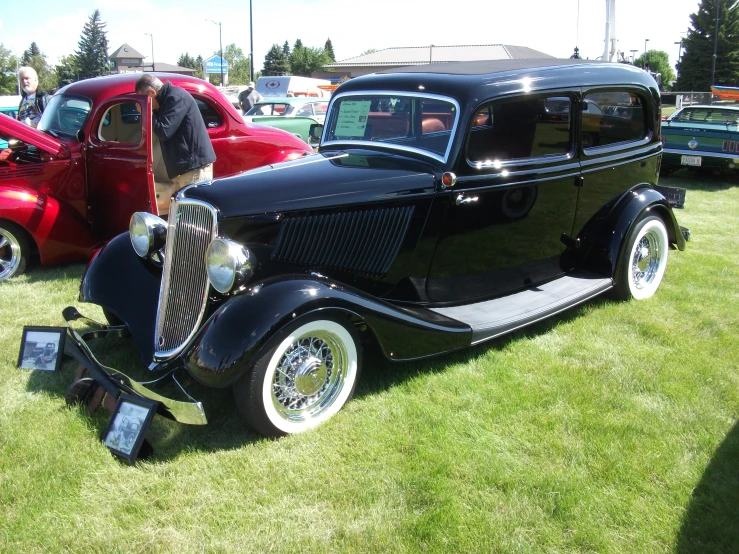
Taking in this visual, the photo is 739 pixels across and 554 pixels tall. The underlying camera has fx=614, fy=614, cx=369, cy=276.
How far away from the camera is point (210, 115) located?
6812 mm

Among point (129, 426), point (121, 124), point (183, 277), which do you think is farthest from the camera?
point (121, 124)

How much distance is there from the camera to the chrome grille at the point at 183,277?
11.0ft

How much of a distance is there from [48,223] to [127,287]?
8.14ft

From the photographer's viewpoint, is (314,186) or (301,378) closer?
(301,378)

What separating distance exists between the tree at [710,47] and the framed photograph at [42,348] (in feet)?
180

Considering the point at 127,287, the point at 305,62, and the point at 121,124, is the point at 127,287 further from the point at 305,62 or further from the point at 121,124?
the point at 305,62

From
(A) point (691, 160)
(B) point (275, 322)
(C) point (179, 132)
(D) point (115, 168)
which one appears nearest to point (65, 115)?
(D) point (115, 168)

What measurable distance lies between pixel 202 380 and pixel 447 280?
1.82 meters

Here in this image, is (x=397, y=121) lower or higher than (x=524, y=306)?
higher

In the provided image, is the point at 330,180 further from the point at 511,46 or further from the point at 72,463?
the point at 511,46

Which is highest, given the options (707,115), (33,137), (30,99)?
(707,115)

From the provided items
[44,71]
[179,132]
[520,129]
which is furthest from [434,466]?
[44,71]

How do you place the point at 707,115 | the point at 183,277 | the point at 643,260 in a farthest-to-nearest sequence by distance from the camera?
the point at 707,115, the point at 643,260, the point at 183,277

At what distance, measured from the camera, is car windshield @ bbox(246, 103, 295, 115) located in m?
14.9
